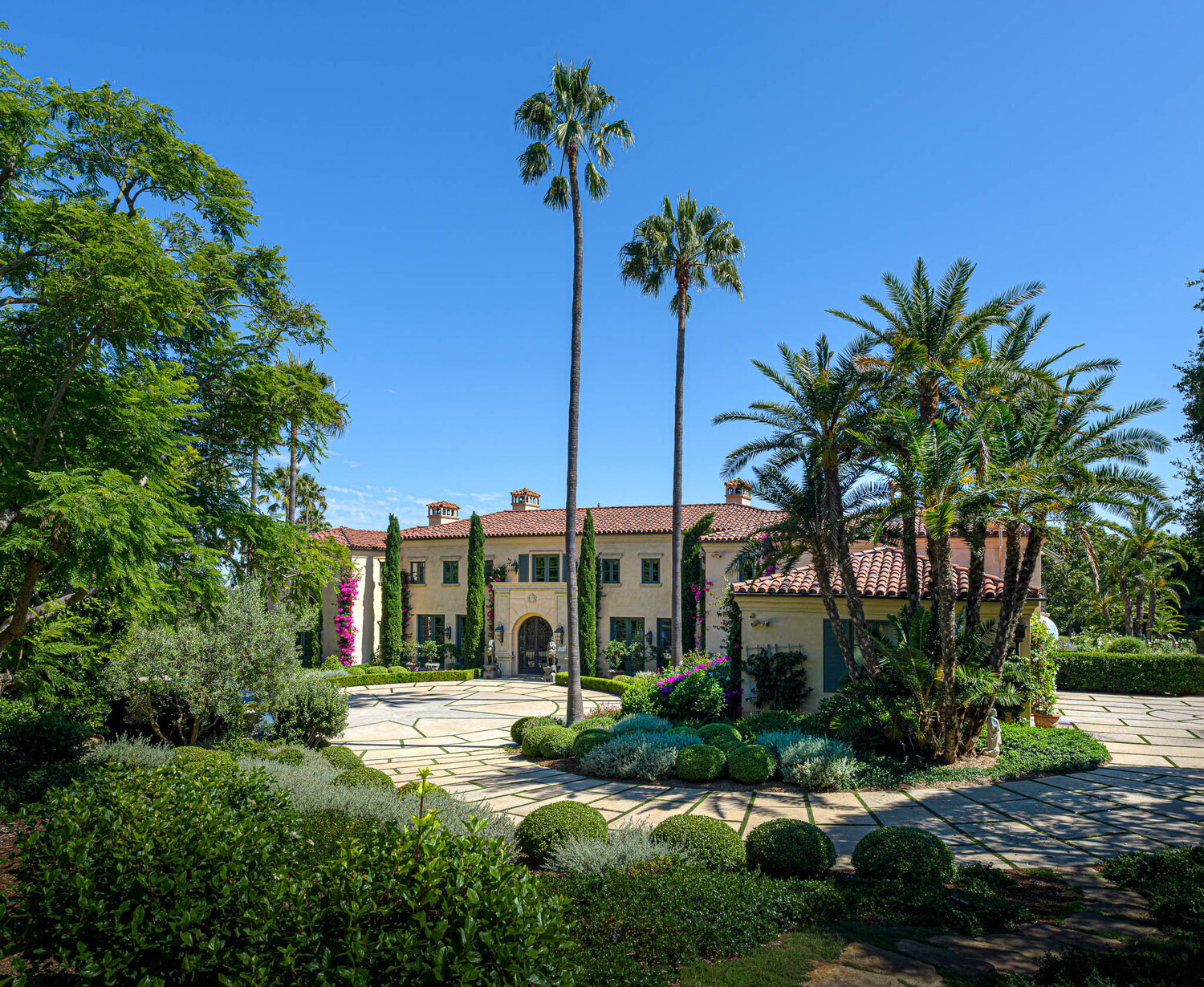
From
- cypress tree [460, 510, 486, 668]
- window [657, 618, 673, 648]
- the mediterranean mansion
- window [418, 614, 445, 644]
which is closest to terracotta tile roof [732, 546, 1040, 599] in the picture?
the mediterranean mansion

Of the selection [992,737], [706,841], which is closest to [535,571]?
[992,737]

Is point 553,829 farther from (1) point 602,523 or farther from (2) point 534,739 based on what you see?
(1) point 602,523

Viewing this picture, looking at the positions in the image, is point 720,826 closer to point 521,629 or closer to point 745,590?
point 745,590

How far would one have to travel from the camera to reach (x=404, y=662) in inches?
1446

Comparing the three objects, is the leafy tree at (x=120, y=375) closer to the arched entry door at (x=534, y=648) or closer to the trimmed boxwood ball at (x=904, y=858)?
the trimmed boxwood ball at (x=904, y=858)

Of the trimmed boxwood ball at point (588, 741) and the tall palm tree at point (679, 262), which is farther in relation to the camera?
the tall palm tree at point (679, 262)

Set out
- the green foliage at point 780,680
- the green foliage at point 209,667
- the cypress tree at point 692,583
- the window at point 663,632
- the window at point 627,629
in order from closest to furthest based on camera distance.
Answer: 1. the green foliage at point 209,667
2. the green foliage at point 780,680
3. the cypress tree at point 692,583
4. the window at point 663,632
5. the window at point 627,629

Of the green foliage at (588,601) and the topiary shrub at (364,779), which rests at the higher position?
the green foliage at (588,601)

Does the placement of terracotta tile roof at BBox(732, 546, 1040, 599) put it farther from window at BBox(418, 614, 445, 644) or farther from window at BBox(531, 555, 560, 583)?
window at BBox(418, 614, 445, 644)

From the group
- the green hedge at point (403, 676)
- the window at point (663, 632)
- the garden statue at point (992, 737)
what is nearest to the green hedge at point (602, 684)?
the window at point (663, 632)

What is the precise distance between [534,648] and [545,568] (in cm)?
413

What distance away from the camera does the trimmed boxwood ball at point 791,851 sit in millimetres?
7723

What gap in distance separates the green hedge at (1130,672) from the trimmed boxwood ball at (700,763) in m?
20.8

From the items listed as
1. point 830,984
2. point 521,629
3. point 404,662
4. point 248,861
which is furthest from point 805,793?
point 404,662
